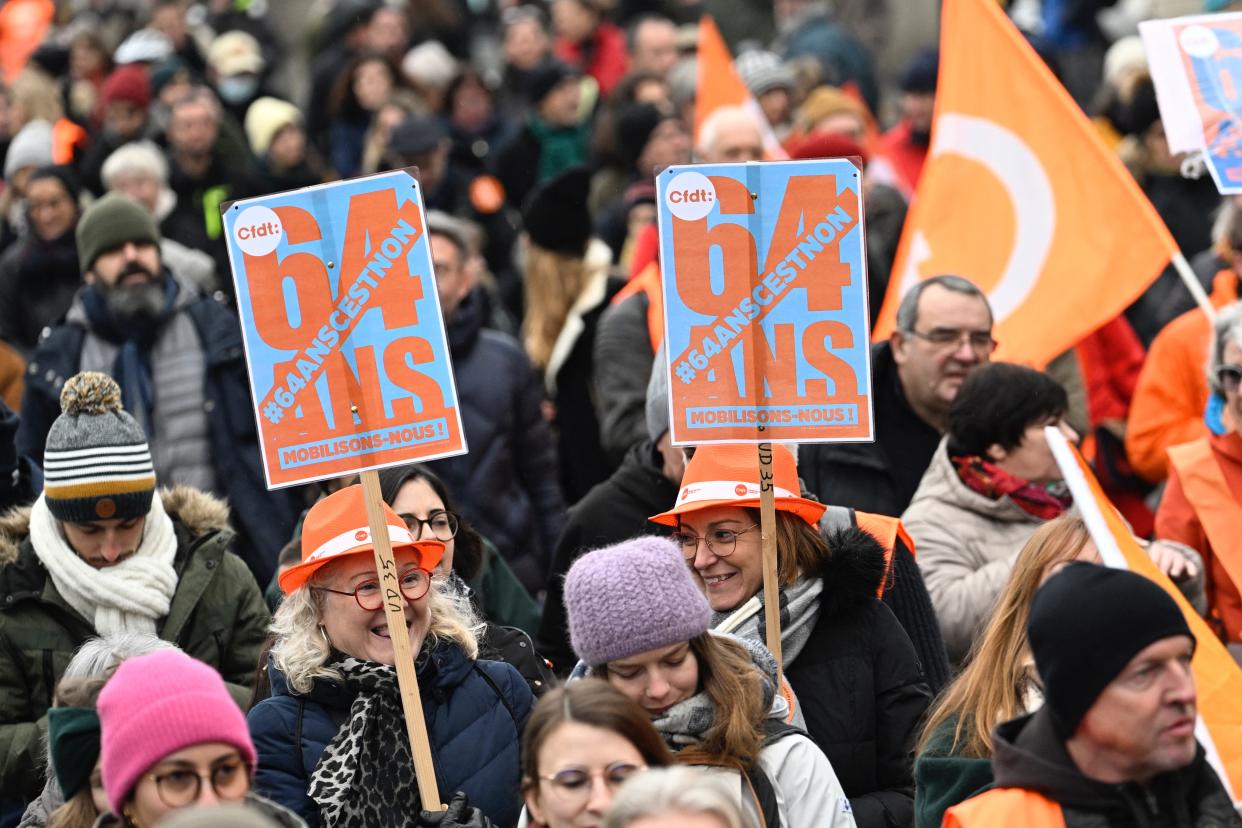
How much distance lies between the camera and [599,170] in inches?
533

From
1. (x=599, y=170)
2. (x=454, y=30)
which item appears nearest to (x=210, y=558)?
(x=599, y=170)

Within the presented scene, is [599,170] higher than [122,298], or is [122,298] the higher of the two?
[599,170]

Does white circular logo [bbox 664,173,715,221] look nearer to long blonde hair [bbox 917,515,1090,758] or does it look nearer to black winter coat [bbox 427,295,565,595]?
long blonde hair [bbox 917,515,1090,758]

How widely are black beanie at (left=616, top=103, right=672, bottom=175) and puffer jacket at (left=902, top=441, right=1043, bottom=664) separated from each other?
5607 mm

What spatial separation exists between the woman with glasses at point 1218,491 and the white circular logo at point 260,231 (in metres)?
3.06

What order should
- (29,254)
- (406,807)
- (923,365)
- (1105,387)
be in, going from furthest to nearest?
(29,254) < (1105,387) < (923,365) < (406,807)

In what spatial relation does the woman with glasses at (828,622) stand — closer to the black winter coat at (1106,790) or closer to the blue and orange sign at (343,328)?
the blue and orange sign at (343,328)

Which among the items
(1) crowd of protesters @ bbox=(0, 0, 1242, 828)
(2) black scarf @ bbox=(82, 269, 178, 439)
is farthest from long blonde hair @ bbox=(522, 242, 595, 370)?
(2) black scarf @ bbox=(82, 269, 178, 439)

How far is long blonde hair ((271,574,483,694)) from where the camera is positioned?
593 cm

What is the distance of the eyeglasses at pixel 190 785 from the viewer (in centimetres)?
492

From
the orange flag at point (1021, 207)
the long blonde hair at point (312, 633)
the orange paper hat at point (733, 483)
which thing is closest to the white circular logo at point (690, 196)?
the orange paper hat at point (733, 483)

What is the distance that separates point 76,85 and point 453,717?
1161 centimetres

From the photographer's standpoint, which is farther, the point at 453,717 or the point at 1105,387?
the point at 1105,387

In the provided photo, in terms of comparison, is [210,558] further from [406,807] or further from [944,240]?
[944,240]
